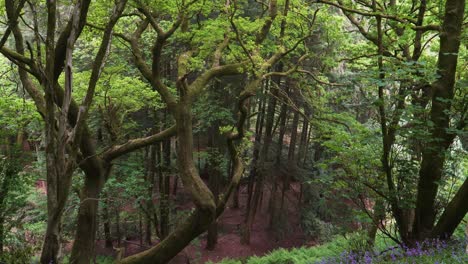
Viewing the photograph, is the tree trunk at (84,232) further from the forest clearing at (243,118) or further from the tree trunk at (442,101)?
the tree trunk at (442,101)

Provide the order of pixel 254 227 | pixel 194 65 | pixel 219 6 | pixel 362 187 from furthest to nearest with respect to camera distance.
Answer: pixel 254 227 < pixel 194 65 < pixel 219 6 < pixel 362 187

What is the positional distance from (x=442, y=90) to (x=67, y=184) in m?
4.26

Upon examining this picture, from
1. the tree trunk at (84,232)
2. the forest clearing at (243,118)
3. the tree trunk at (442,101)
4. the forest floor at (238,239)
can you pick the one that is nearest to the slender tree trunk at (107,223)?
the forest clearing at (243,118)

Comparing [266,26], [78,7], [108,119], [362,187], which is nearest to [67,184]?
[78,7]

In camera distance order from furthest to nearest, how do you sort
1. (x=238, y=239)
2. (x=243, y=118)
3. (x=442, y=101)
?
(x=238, y=239), (x=243, y=118), (x=442, y=101)

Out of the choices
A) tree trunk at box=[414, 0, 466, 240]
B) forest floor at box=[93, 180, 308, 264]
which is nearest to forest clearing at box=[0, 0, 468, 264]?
tree trunk at box=[414, 0, 466, 240]

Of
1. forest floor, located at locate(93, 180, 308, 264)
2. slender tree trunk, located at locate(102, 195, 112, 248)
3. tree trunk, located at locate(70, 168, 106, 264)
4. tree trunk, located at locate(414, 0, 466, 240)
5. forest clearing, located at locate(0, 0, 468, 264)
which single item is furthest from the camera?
forest floor, located at locate(93, 180, 308, 264)

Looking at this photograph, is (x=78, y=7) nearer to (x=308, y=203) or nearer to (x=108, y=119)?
(x=108, y=119)

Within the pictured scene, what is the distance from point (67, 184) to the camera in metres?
Answer: 2.63

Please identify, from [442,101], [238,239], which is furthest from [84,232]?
[238,239]

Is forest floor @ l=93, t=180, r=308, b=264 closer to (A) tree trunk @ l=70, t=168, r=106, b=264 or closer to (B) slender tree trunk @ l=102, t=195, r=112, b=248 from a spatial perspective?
(B) slender tree trunk @ l=102, t=195, r=112, b=248

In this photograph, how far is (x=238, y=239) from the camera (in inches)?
630

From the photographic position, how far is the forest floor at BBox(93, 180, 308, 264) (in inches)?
576

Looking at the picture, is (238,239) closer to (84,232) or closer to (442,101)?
(84,232)
